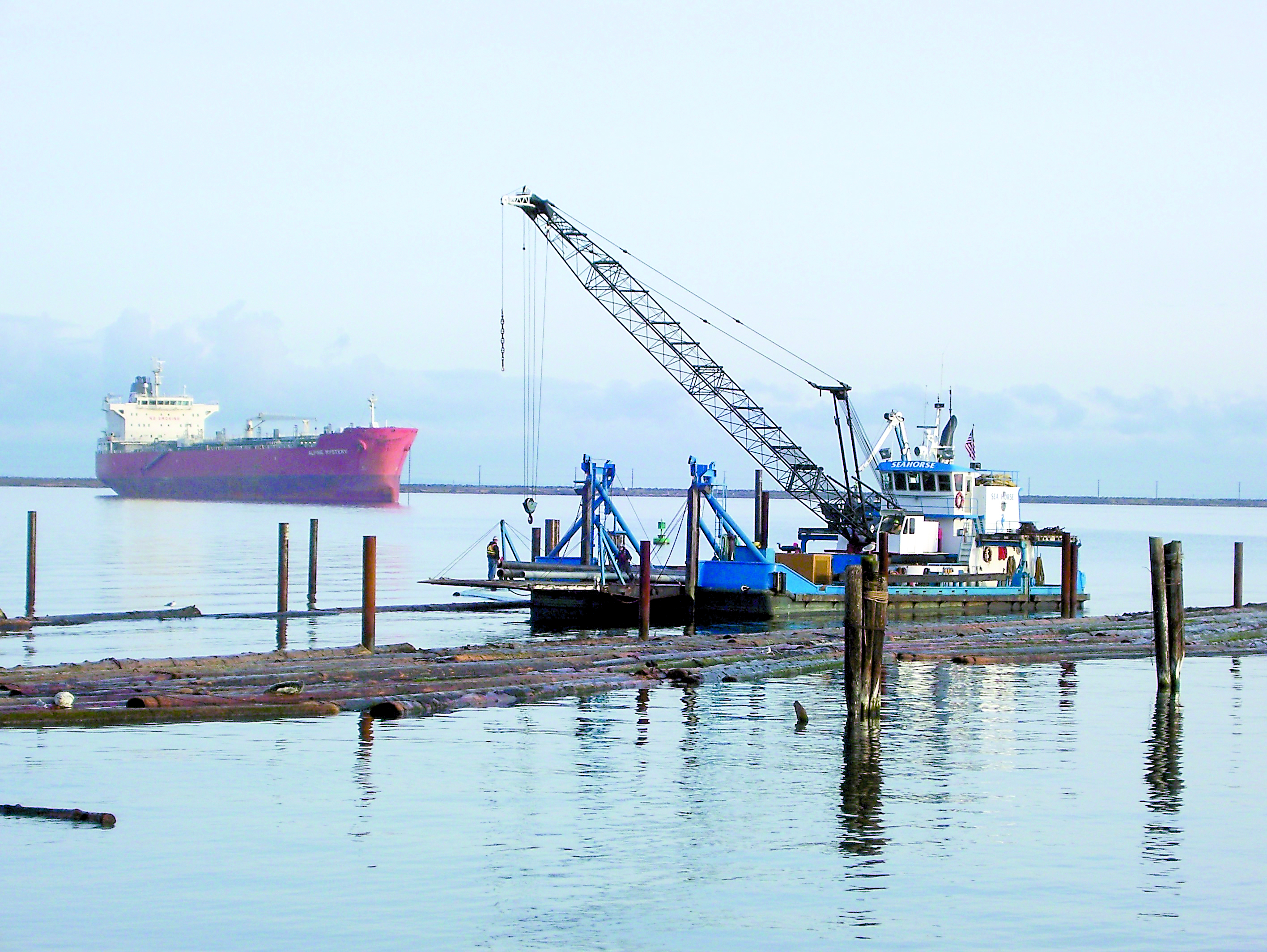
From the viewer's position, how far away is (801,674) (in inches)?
1203

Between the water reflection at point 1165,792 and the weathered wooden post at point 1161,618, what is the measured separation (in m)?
0.51

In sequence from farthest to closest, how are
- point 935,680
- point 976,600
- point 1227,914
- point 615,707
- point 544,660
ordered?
point 976,600 < point 935,680 < point 544,660 < point 615,707 < point 1227,914

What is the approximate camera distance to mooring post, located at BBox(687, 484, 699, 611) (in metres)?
41.1

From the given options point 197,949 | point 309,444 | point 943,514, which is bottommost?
point 197,949

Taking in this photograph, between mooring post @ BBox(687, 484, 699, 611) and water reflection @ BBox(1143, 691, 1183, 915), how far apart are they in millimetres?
14933

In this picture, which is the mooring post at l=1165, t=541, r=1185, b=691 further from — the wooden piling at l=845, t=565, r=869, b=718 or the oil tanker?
the oil tanker

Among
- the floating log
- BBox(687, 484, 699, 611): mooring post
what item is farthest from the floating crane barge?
the floating log

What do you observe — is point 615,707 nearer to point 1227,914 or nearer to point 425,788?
point 425,788

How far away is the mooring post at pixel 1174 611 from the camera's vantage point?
94.8 feet

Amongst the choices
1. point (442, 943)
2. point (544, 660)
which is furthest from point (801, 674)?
point (442, 943)

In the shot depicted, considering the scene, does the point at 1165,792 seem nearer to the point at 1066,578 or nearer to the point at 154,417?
the point at 1066,578

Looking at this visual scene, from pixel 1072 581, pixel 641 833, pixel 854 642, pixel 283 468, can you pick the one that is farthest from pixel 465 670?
pixel 283 468

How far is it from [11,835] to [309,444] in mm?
142085

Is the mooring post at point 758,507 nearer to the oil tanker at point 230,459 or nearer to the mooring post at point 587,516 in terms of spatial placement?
the mooring post at point 587,516
